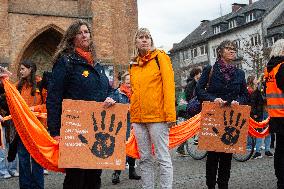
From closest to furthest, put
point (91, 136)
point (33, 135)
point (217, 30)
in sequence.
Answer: point (91, 136) < point (33, 135) < point (217, 30)

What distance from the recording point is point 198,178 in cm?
805

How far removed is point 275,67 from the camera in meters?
6.32

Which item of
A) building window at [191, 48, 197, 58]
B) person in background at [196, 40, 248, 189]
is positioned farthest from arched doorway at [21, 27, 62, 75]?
building window at [191, 48, 197, 58]

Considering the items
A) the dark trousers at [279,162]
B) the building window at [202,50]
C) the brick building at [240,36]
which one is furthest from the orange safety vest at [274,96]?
the building window at [202,50]

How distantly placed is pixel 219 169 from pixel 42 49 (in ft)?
72.4

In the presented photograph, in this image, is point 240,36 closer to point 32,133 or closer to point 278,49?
point 278,49

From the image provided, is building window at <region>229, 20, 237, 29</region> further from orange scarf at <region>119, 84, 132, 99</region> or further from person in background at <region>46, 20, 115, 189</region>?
person in background at <region>46, 20, 115, 189</region>

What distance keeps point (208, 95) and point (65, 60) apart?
2.60m

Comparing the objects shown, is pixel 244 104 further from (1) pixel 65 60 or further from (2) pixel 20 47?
(2) pixel 20 47

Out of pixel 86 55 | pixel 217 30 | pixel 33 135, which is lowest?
pixel 33 135

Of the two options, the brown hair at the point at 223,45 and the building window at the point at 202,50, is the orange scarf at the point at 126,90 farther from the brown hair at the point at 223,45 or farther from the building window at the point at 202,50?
the building window at the point at 202,50

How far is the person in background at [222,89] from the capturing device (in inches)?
243

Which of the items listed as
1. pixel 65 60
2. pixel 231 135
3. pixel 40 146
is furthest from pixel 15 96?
pixel 231 135

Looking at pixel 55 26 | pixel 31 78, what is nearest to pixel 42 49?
pixel 55 26
